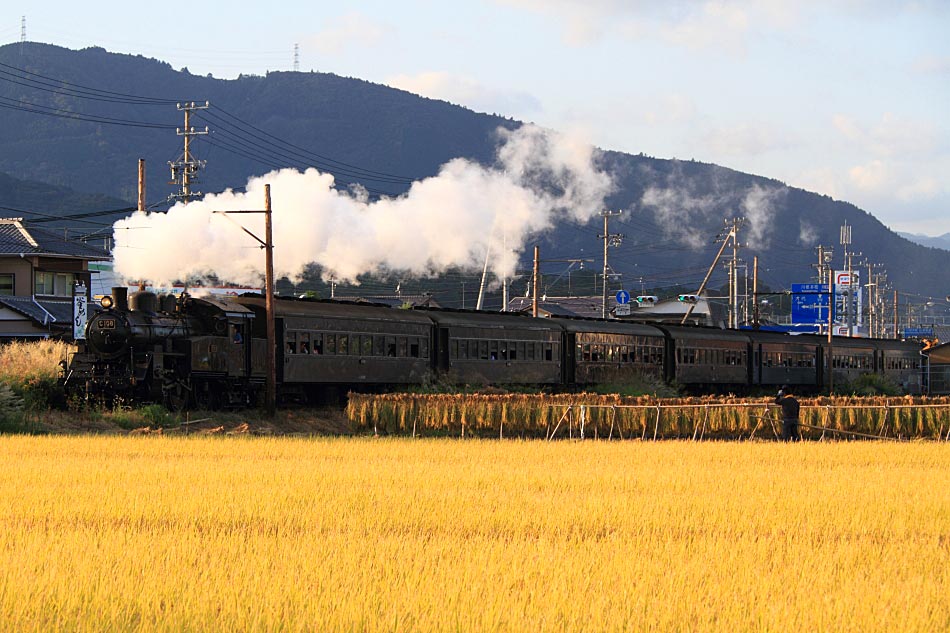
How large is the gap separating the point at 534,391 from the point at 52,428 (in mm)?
19251

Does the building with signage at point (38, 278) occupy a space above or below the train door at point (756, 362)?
above

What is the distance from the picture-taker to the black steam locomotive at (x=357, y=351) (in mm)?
34594

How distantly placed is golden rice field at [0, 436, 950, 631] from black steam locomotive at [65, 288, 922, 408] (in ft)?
30.4

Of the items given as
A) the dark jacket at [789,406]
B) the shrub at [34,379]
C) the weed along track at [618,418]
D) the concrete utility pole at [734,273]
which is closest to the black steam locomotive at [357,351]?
the shrub at [34,379]

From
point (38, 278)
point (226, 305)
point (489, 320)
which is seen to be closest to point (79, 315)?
point (226, 305)

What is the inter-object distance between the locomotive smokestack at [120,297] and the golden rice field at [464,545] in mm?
10216

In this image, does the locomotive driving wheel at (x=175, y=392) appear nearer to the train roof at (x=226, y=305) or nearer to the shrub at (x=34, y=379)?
the train roof at (x=226, y=305)

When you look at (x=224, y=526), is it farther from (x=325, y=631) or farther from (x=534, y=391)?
(x=534, y=391)

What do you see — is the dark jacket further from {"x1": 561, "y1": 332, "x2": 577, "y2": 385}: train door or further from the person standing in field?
{"x1": 561, "y1": 332, "x2": 577, "y2": 385}: train door

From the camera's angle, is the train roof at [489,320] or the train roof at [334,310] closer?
the train roof at [334,310]

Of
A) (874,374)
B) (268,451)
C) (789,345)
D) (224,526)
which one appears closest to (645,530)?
(224,526)

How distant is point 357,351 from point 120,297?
8051 mm

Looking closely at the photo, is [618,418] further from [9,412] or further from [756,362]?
[756,362]

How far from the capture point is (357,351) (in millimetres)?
40188
